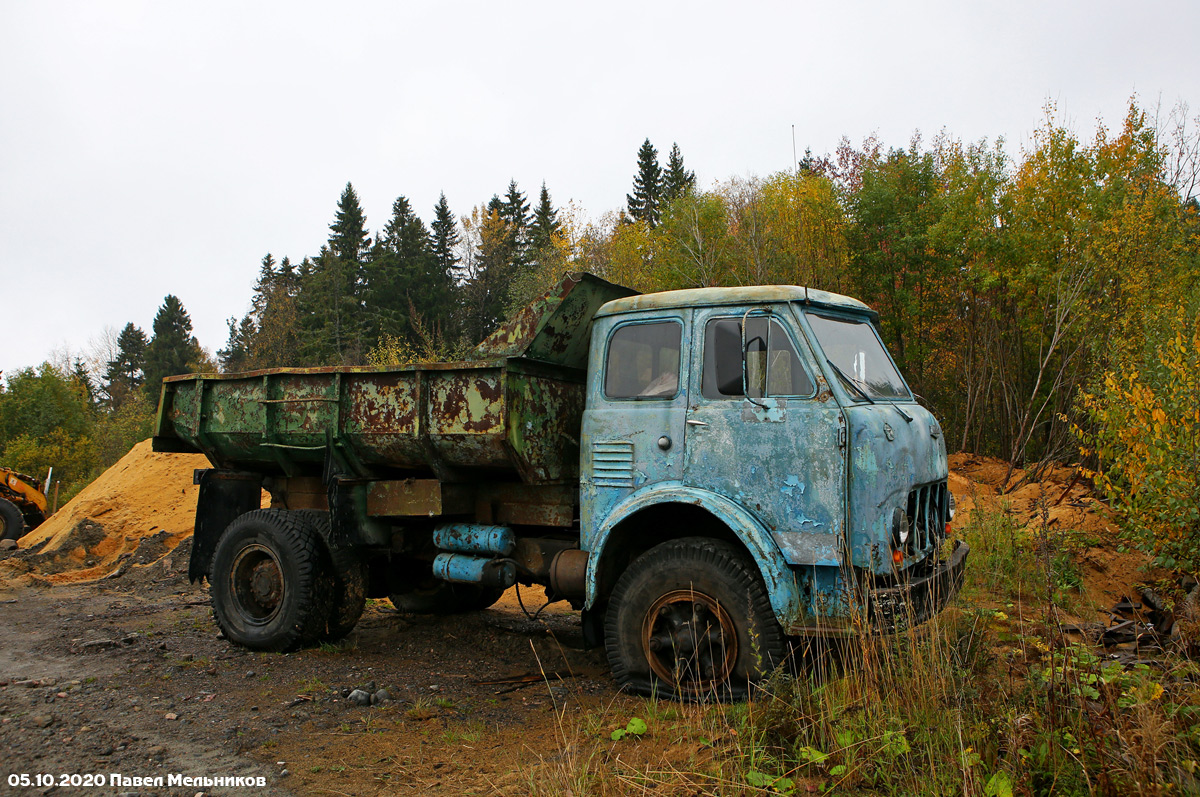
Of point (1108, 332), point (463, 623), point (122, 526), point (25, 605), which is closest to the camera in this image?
point (463, 623)

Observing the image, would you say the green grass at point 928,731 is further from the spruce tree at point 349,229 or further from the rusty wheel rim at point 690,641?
the spruce tree at point 349,229

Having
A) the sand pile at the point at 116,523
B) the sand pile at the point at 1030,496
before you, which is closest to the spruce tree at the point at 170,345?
the sand pile at the point at 116,523

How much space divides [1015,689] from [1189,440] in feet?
13.8

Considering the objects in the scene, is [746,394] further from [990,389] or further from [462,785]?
[990,389]

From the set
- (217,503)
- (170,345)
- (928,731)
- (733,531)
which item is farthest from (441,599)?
(170,345)

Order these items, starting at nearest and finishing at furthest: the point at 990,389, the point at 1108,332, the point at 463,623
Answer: the point at 463,623 → the point at 1108,332 → the point at 990,389

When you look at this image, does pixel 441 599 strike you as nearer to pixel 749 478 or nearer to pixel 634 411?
pixel 634 411

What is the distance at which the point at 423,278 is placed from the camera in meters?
46.0

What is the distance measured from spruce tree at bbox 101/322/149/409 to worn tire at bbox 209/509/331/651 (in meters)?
60.3

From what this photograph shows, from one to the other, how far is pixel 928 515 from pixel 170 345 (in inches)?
2494

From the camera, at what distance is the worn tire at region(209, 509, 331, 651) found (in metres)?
6.11

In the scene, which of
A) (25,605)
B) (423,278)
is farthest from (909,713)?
(423,278)

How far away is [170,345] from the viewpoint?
190 feet

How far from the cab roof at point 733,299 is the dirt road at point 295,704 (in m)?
2.51
